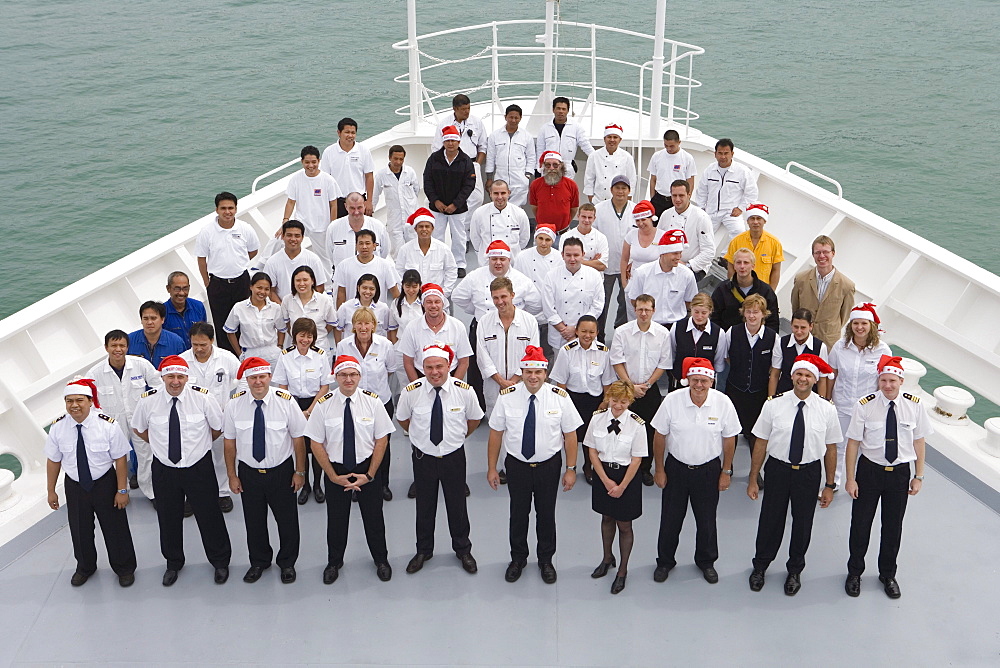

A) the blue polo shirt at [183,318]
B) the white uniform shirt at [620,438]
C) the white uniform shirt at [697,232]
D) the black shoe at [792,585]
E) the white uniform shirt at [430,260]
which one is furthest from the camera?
the white uniform shirt at [697,232]

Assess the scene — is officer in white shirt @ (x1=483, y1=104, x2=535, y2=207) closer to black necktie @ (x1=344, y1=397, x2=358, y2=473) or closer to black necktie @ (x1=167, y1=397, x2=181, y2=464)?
black necktie @ (x1=344, y1=397, x2=358, y2=473)

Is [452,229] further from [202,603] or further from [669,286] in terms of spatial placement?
[202,603]

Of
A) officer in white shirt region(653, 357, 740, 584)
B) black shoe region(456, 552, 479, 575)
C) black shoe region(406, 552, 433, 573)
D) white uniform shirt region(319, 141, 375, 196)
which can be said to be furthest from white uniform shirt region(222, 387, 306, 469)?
white uniform shirt region(319, 141, 375, 196)

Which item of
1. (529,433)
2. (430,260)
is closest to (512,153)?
(430,260)

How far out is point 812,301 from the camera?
7.27 metres

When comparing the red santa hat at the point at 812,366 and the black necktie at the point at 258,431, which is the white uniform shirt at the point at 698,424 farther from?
the black necktie at the point at 258,431

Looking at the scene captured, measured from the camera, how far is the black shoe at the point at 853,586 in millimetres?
6031

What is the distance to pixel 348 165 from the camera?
950 cm

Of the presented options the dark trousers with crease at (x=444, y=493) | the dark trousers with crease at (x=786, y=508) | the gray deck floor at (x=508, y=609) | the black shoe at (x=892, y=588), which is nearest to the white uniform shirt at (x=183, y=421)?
the gray deck floor at (x=508, y=609)

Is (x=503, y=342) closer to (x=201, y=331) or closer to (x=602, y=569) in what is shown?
(x=602, y=569)

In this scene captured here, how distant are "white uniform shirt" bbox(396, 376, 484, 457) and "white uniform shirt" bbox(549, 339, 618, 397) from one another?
3.39ft

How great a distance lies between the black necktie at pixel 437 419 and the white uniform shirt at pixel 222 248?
10.0ft

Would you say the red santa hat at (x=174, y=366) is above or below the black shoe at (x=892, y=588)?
above

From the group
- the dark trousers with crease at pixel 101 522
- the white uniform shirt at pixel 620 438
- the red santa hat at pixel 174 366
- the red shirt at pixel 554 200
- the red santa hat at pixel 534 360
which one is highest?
the red shirt at pixel 554 200
